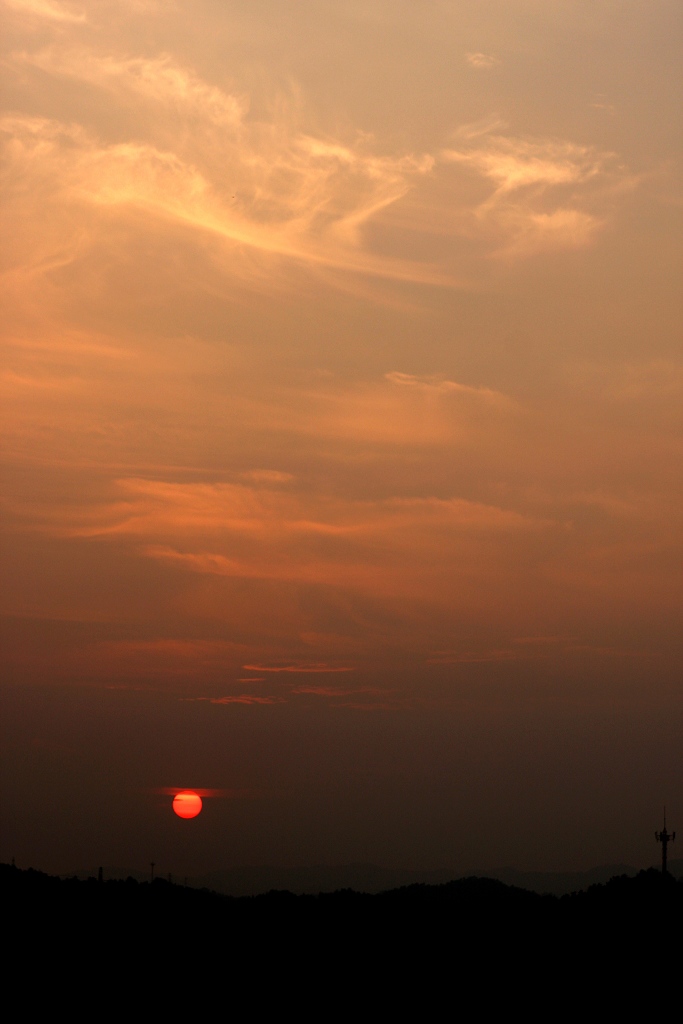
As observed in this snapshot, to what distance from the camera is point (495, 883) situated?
98.9 m

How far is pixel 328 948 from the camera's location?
54.4 metres

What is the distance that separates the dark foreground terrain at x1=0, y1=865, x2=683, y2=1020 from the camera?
162 feet

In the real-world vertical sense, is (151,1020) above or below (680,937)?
below

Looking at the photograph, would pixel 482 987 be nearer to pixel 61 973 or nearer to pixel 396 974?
pixel 396 974

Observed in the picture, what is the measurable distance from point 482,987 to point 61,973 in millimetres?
18067

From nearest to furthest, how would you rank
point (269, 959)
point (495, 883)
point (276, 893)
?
point (269, 959) → point (276, 893) → point (495, 883)

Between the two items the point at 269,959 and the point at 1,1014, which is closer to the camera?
the point at 1,1014

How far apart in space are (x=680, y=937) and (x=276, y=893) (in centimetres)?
2255

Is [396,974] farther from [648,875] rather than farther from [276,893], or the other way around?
[648,875]

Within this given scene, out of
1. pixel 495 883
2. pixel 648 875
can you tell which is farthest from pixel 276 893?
pixel 495 883

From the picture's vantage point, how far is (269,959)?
5281cm

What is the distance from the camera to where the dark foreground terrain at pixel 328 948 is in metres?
49.3

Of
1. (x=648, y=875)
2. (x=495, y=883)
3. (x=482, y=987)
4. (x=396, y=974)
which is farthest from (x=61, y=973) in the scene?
(x=495, y=883)

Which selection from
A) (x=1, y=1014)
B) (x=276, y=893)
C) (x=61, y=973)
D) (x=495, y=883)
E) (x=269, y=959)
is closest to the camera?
(x=1, y=1014)
